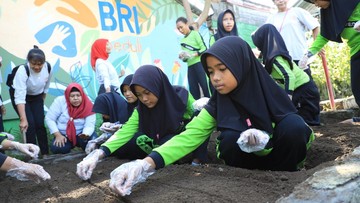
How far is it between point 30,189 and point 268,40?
2209 mm

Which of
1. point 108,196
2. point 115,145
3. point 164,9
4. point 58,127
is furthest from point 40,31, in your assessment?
point 108,196

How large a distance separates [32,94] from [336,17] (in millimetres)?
2919

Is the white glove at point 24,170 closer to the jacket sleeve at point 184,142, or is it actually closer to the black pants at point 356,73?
the jacket sleeve at point 184,142

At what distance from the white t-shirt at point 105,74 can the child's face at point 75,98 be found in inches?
15.3

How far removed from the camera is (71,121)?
3740mm

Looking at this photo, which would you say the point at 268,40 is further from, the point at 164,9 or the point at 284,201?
the point at 164,9

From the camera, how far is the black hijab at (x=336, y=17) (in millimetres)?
2707

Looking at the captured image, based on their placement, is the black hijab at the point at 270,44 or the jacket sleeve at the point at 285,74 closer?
the jacket sleeve at the point at 285,74

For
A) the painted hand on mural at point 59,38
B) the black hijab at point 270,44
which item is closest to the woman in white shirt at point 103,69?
the painted hand on mural at point 59,38

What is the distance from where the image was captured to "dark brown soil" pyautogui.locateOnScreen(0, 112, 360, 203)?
149cm

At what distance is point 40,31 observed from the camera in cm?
475

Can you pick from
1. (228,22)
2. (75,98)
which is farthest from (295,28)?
(75,98)

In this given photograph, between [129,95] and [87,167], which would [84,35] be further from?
[87,167]

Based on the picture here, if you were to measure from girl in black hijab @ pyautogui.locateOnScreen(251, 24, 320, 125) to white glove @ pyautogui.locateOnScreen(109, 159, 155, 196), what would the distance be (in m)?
1.56
